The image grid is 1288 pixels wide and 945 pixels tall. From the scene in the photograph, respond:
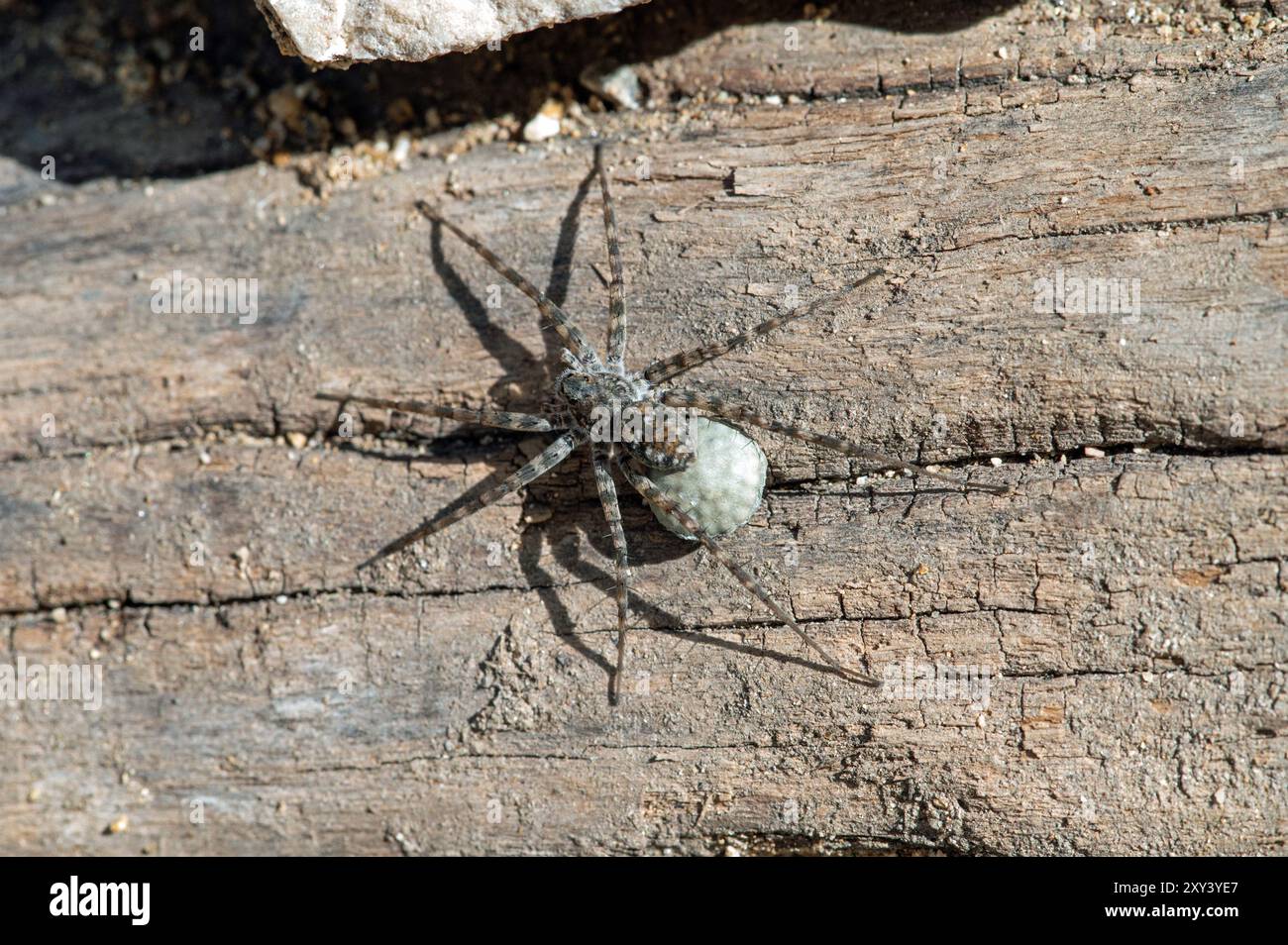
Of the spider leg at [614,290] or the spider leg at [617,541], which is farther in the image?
the spider leg at [614,290]

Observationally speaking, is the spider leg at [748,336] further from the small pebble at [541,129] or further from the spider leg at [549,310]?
the small pebble at [541,129]

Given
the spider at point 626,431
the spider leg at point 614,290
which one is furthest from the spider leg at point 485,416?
the spider leg at point 614,290

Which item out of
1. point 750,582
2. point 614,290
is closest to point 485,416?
point 614,290

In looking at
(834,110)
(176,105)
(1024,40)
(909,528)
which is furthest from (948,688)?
(176,105)

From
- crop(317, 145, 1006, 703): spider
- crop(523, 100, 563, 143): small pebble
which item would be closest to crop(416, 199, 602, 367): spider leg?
crop(317, 145, 1006, 703): spider

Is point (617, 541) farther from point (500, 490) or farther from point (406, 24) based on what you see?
point (406, 24)

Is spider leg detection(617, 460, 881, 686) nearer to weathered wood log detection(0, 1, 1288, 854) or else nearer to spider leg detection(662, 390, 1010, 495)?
weathered wood log detection(0, 1, 1288, 854)
